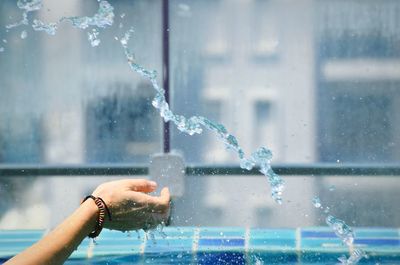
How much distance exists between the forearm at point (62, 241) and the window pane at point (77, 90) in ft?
6.04

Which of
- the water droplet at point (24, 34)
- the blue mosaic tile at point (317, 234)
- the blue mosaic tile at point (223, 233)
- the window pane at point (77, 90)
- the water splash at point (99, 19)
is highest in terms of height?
the water splash at point (99, 19)

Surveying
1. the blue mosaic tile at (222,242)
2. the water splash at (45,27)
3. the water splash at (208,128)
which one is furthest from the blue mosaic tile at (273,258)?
the water splash at (45,27)

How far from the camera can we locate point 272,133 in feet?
9.87

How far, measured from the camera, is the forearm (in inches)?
41.2

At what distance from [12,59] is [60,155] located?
0.51m

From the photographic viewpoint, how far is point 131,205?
50.5 inches

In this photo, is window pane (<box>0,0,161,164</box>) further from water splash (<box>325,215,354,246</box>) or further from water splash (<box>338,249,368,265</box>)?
water splash (<box>338,249,368,265</box>)

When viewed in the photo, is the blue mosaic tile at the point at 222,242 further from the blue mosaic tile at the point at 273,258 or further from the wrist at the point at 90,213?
the wrist at the point at 90,213

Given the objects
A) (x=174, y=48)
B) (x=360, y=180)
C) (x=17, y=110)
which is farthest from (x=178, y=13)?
(x=360, y=180)

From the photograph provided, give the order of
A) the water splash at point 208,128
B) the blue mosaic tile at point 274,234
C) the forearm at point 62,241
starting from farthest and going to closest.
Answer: the water splash at point 208,128 → the blue mosaic tile at point 274,234 → the forearm at point 62,241

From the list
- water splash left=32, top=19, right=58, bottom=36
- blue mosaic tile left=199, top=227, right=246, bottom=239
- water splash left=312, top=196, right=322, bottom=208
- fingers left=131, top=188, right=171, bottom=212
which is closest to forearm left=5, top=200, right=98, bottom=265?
fingers left=131, top=188, right=171, bottom=212

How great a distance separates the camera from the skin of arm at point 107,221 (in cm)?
107

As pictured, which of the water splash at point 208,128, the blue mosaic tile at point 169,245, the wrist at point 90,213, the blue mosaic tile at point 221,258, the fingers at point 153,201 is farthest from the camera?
the water splash at point 208,128

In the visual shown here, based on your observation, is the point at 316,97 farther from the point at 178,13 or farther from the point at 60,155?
the point at 60,155
